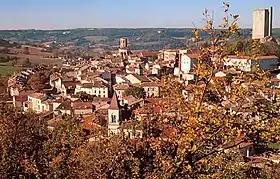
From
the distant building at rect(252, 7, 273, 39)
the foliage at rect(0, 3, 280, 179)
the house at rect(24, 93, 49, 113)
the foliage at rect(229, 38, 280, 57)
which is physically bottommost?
the house at rect(24, 93, 49, 113)

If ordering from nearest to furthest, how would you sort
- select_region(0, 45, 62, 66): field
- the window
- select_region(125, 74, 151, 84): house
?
the window, select_region(125, 74, 151, 84): house, select_region(0, 45, 62, 66): field

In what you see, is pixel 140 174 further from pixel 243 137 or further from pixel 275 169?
pixel 275 169

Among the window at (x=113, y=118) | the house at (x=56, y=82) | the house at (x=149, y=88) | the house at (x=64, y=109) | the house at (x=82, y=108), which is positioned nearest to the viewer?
the window at (x=113, y=118)

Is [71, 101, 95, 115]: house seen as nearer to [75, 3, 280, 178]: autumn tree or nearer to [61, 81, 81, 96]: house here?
[61, 81, 81, 96]: house

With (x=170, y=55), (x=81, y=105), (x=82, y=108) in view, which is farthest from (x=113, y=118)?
(x=170, y=55)

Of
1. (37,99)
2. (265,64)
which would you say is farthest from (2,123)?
(265,64)

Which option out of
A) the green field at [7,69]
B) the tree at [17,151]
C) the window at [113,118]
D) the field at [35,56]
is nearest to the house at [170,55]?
the green field at [7,69]

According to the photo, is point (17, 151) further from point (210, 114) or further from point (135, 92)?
point (135, 92)

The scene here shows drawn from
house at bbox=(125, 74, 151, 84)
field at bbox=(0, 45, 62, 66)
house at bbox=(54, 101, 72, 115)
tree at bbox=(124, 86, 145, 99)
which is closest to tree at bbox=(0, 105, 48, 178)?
house at bbox=(54, 101, 72, 115)

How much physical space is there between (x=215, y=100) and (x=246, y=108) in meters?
0.44

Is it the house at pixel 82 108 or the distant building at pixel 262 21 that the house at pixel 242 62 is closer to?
the house at pixel 82 108

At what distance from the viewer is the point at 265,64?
5347 centimetres

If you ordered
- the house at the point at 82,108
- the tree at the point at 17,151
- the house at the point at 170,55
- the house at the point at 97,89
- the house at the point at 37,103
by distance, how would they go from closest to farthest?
the tree at the point at 17,151
the house at the point at 82,108
the house at the point at 37,103
the house at the point at 97,89
the house at the point at 170,55

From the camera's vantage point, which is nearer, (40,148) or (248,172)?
(40,148)
